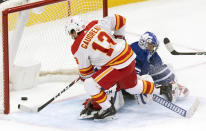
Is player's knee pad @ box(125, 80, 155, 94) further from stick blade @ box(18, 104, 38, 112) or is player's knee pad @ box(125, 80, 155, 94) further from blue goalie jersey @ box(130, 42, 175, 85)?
stick blade @ box(18, 104, 38, 112)

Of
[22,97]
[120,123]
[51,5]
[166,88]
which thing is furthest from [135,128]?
[51,5]

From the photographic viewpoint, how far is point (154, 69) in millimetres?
4188

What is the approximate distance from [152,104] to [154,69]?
11.6 inches

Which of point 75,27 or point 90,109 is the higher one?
point 75,27

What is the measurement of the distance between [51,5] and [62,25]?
196 mm

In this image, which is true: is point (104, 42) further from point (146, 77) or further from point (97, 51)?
point (146, 77)

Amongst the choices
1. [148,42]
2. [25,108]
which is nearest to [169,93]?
[148,42]

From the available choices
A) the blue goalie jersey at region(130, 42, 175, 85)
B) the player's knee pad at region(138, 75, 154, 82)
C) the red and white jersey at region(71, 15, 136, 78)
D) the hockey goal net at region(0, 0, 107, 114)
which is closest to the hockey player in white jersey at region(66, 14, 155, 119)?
the red and white jersey at region(71, 15, 136, 78)

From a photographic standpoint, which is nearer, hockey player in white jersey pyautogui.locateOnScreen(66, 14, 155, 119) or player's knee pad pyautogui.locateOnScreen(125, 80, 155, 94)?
hockey player in white jersey pyautogui.locateOnScreen(66, 14, 155, 119)

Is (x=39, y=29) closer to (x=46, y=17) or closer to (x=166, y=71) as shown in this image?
(x=46, y=17)

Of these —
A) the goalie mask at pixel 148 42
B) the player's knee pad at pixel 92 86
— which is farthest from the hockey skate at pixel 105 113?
the goalie mask at pixel 148 42

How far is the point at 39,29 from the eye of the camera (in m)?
4.45

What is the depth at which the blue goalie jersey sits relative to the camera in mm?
4105

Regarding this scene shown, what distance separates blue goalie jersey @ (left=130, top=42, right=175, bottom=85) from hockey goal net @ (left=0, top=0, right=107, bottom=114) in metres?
0.60
